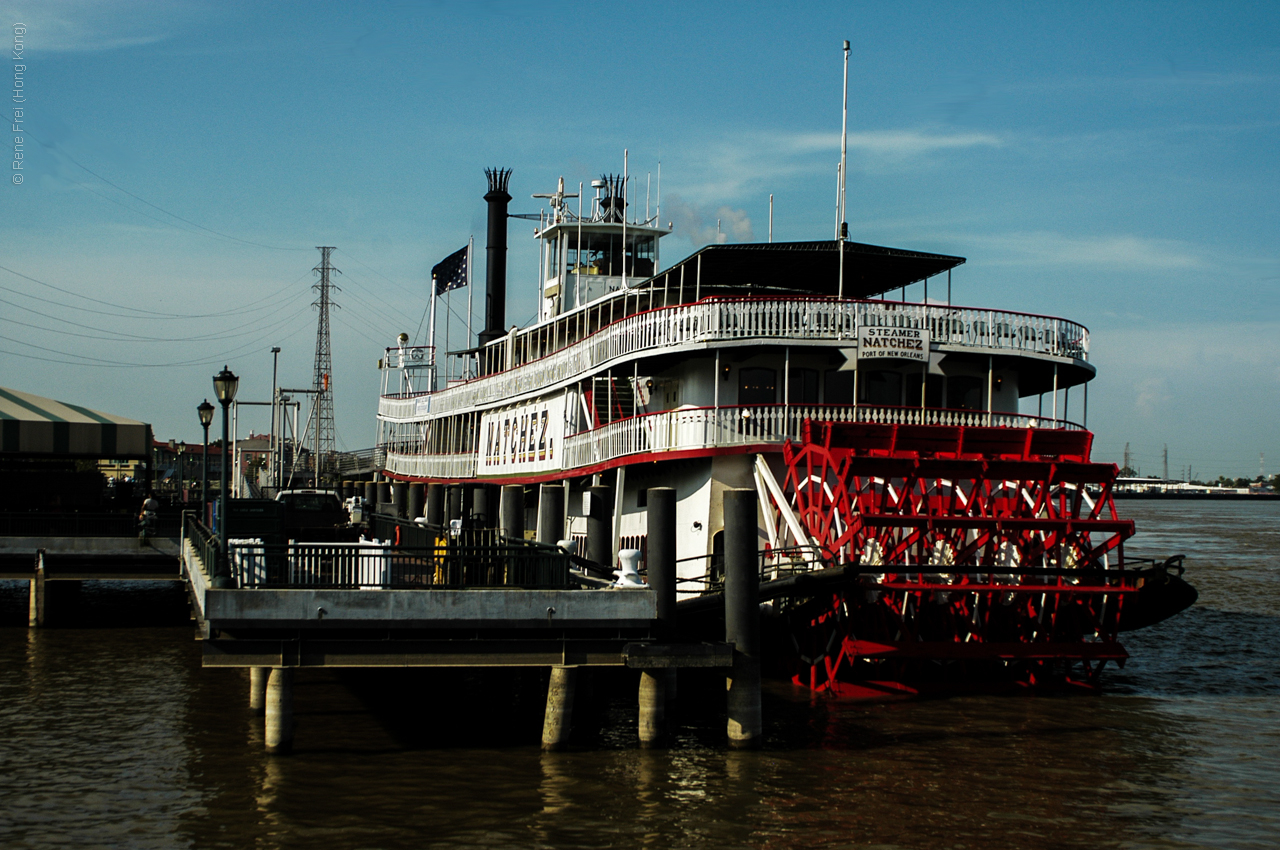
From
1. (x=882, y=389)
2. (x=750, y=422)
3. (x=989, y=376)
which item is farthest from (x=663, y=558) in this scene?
(x=882, y=389)

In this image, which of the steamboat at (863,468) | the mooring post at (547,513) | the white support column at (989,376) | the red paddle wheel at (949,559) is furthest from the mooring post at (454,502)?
the white support column at (989,376)

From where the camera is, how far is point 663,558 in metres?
14.5

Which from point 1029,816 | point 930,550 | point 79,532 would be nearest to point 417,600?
point 1029,816

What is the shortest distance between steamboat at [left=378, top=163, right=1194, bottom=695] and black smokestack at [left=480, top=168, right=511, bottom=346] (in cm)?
1371

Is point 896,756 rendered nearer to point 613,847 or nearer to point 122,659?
point 613,847

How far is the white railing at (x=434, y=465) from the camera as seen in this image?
111ft

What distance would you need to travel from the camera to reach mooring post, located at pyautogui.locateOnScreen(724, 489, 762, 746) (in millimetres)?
14070

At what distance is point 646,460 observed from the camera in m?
20.7

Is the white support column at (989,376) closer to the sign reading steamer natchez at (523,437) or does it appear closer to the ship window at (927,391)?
the ship window at (927,391)

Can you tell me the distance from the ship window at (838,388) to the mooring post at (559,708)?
9273mm

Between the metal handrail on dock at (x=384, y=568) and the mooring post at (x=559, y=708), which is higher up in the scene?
the metal handrail on dock at (x=384, y=568)

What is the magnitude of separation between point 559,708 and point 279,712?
3005mm

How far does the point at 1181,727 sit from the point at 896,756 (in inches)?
193

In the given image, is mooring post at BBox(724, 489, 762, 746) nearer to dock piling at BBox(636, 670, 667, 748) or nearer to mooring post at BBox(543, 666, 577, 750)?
dock piling at BBox(636, 670, 667, 748)
